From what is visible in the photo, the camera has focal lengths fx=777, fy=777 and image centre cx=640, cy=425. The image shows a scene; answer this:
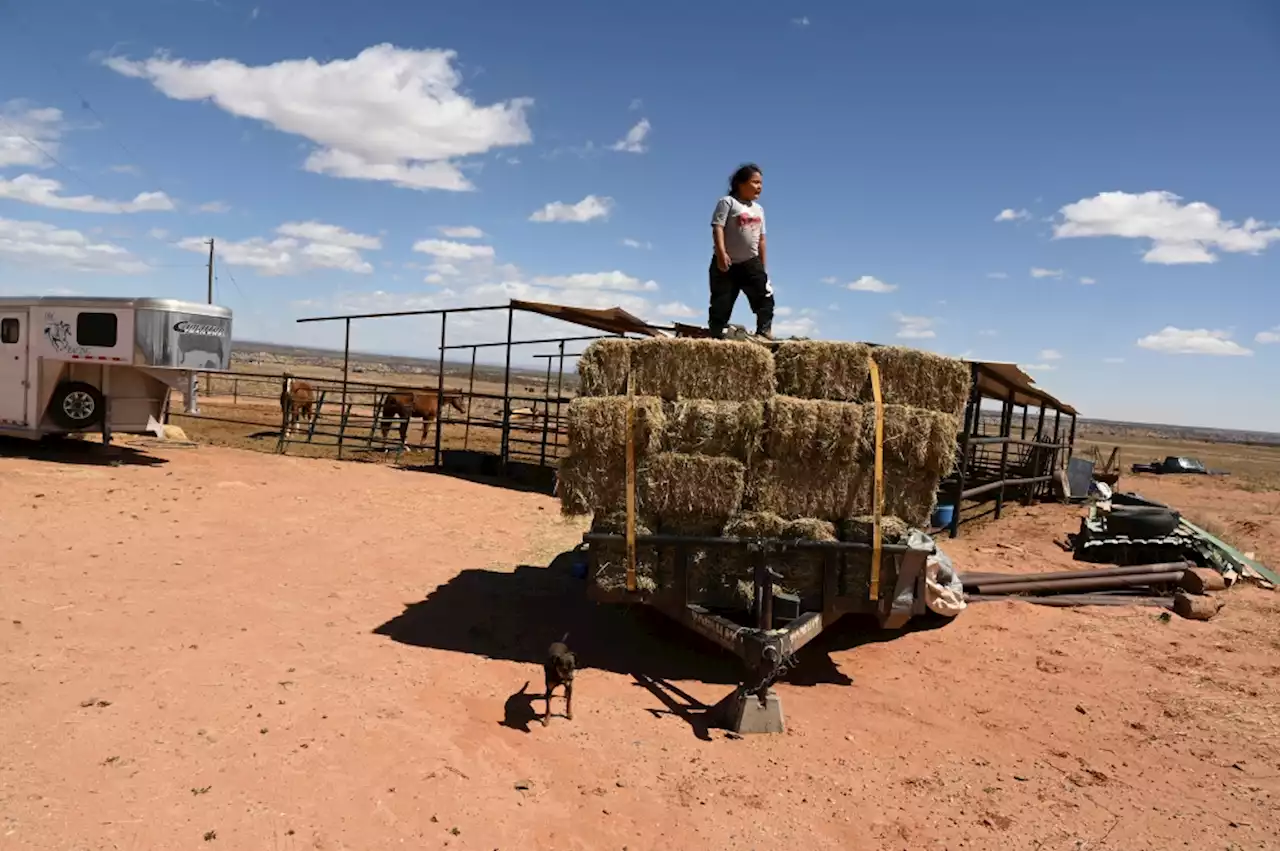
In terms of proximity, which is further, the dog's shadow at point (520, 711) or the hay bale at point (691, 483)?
the hay bale at point (691, 483)

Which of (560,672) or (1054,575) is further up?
(1054,575)

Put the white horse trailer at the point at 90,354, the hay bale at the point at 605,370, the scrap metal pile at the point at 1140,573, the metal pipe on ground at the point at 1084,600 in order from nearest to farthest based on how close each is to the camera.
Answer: the hay bale at the point at 605,370 → the metal pipe on ground at the point at 1084,600 → the scrap metal pile at the point at 1140,573 → the white horse trailer at the point at 90,354

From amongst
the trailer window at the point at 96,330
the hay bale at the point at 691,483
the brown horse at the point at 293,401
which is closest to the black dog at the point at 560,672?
the hay bale at the point at 691,483

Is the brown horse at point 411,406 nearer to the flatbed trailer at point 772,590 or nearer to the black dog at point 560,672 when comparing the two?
the flatbed trailer at point 772,590

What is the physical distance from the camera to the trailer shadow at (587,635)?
5.77 m

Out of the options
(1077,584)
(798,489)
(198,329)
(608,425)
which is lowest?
(1077,584)

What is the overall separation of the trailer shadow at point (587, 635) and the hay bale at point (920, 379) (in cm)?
206

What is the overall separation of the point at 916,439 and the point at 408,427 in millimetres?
18624

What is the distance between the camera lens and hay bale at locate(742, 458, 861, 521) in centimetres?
541

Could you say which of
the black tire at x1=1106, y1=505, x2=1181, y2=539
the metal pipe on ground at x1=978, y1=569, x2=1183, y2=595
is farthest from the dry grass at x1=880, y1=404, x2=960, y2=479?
the black tire at x1=1106, y1=505, x2=1181, y2=539

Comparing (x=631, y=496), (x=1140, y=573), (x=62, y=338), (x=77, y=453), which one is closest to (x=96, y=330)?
(x=62, y=338)

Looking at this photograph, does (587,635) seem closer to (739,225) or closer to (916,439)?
(916,439)

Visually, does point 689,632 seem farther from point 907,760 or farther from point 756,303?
point 756,303

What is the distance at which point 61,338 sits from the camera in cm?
1293
